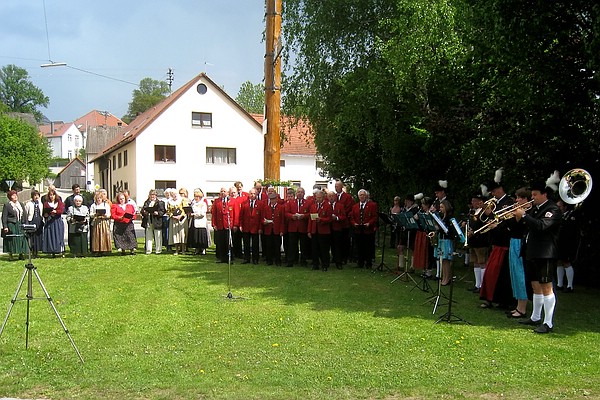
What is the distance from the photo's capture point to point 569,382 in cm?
638

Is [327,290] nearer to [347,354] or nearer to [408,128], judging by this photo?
[347,354]

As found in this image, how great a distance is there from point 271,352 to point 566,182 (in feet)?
16.4

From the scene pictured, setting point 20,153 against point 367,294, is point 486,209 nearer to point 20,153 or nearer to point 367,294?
point 367,294

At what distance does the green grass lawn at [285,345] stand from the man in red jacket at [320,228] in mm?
2223

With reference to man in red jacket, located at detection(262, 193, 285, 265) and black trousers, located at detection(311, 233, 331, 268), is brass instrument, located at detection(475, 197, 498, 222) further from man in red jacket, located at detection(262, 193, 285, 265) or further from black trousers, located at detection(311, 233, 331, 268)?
man in red jacket, located at detection(262, 193, 285, 265)

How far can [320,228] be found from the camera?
14.6 metres

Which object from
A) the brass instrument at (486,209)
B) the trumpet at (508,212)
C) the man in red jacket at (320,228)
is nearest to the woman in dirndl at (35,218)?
the man in red jacket at (320,228)

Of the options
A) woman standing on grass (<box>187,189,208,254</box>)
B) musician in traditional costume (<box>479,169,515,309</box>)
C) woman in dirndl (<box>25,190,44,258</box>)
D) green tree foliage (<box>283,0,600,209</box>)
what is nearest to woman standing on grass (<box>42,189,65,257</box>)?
woman in dirndl (<box>25,190,44,258</box>)

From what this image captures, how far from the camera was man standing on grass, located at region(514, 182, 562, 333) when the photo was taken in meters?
8.58

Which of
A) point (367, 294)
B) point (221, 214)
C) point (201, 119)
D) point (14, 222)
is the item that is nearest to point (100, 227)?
point (14, 222)

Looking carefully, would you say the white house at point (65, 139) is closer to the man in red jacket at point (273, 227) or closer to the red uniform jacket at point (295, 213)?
the man in red jacket at point (273, 227)

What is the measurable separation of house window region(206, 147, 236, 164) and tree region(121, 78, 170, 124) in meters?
41.1

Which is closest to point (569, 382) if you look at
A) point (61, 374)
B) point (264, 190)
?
point (61, 374)

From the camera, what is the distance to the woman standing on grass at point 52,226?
16375 mm
